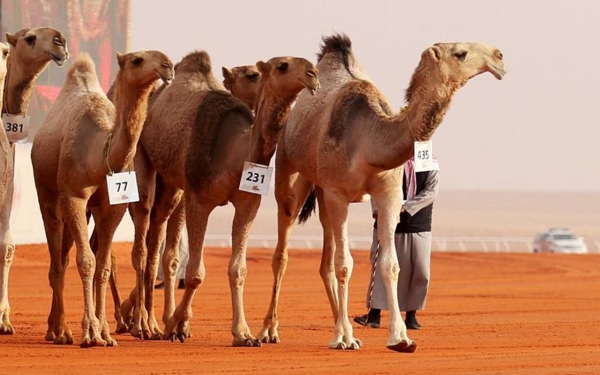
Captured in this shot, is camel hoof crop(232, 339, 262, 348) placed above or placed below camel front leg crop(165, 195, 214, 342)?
below

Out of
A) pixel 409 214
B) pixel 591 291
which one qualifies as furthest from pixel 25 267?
pixel 409 214

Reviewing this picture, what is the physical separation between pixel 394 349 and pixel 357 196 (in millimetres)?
1510

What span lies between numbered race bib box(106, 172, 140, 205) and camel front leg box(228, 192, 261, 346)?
117cm

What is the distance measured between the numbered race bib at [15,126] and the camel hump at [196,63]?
182 centimetres

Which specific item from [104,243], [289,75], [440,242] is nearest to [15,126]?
[104,243]

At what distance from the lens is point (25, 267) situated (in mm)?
27984

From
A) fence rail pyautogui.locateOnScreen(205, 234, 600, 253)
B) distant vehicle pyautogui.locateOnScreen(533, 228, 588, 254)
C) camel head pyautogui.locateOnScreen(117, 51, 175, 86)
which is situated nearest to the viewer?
camel head pyautogui.locateOnScreen(117, 51, 175, 86)

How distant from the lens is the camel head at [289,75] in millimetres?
12789

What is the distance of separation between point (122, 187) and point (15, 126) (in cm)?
189

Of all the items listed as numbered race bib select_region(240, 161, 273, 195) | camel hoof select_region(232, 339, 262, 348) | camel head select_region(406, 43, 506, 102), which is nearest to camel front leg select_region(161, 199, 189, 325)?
camel hoof select_region(232, 339, 262, 348)

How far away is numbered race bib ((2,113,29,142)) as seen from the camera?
1396 cm

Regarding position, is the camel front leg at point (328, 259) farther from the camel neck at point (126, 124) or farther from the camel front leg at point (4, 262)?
the camel front leg at point (4, 262)

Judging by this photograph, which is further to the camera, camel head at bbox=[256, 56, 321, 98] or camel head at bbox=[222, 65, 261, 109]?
camel head at bbox=[222, 65, 261, 109]

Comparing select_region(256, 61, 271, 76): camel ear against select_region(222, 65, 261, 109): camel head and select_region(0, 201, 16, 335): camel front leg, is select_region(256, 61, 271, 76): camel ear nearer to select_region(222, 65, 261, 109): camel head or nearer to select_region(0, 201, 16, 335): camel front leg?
select_region(222, 65, 261, 109): camel head
